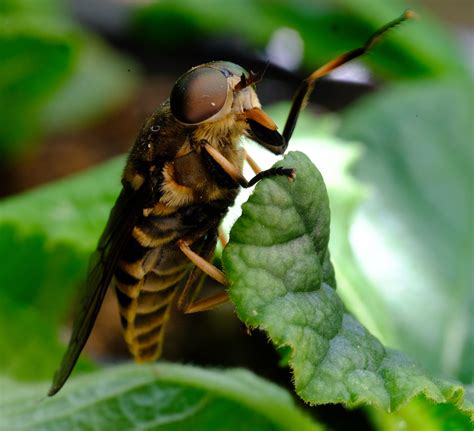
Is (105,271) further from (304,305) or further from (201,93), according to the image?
(304,305)

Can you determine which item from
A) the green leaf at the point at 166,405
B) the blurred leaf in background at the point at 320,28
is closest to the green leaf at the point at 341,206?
the green leaf at the point at 166,405

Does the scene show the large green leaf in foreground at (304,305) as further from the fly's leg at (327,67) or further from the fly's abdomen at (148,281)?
the fly's abdomen at (148,281)

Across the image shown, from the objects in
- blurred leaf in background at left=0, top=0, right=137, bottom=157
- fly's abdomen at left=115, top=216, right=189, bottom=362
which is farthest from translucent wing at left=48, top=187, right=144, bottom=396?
blurred leaf in background at left=0, top=0, right=137, bottom=157

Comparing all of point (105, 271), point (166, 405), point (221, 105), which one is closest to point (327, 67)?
point (221, 105)

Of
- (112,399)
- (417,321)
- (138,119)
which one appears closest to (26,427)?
(112,399)

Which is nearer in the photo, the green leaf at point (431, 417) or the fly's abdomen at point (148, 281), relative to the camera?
the green leaf at point (431, 417)

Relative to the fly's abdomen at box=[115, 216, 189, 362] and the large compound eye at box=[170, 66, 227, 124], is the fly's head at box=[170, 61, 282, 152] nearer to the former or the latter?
the large compound eye at box=[170, 66, 227, 124]

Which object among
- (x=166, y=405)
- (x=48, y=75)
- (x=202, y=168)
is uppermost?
(x=202, y=168)

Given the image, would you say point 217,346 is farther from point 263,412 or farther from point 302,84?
point 302,84
